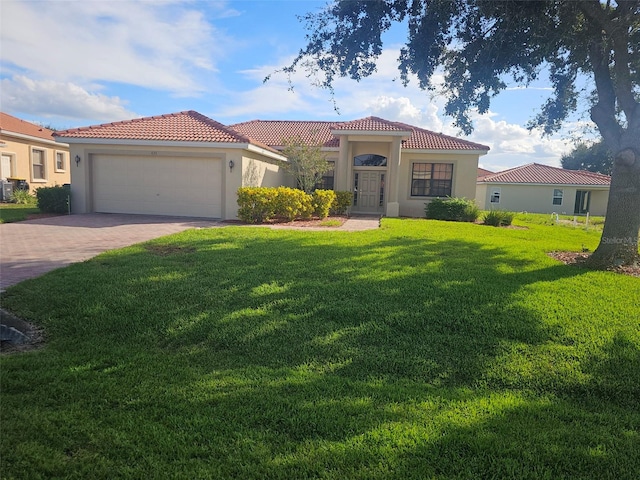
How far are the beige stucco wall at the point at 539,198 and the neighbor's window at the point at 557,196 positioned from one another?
0.21 m

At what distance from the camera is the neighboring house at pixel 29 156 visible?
22561mm

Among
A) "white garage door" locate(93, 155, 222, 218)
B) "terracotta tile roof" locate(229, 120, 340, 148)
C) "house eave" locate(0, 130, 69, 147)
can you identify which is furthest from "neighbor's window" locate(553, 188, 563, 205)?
"house eave" locate(0, 130, 69, 147)

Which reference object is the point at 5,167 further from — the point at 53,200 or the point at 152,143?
the point at 152,143

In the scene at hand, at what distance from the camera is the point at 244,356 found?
14.9 feet

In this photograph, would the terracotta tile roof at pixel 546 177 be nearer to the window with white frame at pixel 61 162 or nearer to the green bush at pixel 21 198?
the window with white frame at pixel 61 162

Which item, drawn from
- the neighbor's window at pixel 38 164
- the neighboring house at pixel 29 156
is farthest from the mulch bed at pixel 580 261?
the neighbor's window at pixel 38 164

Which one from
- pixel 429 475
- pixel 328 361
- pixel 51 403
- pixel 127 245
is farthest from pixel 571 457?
pixel 127 245

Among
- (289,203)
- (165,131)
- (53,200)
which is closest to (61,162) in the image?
(53,200)

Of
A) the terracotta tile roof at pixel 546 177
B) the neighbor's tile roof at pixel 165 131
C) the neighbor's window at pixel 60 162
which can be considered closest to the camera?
the neighbor's tile roof at pixel 165 131

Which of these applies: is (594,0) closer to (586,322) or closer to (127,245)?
(586,322)

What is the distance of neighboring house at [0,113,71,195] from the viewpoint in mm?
22561

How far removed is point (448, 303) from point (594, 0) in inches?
307

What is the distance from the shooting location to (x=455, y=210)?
758 inches

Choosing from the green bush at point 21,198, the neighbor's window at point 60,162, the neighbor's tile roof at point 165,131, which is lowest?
the green bush at point 21,198
